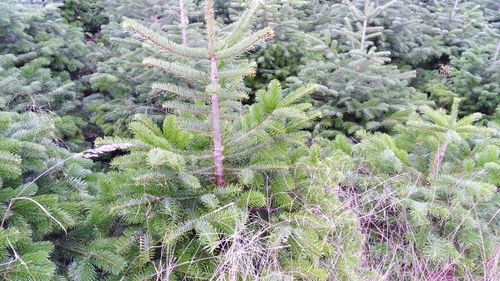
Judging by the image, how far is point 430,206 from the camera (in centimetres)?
244

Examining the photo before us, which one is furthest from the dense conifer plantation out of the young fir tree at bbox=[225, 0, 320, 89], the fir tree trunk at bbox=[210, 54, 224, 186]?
the young fir tree at bbox=[225, 0, 320, 89]

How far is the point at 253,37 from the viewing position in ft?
5.93

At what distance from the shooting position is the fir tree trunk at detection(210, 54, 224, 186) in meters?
1.86

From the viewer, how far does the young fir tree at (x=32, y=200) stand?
1.62 m

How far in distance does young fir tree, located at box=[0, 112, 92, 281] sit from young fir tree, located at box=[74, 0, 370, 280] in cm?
18

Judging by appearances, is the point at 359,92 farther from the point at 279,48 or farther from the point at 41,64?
the point at 41,64

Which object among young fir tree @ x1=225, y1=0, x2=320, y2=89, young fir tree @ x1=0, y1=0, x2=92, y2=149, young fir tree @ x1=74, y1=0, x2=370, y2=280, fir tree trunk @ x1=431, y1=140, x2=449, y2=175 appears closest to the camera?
young fir tree @ x1=74, y1=0, x2=370, y2=280

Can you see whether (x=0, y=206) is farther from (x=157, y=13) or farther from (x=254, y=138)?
(x=157, y=13)

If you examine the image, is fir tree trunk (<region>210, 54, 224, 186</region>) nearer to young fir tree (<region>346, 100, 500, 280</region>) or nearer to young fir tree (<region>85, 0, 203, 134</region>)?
young fir tree (<region>346, 100, 500, 280</region>)

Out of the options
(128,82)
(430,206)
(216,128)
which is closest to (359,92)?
(430,206)

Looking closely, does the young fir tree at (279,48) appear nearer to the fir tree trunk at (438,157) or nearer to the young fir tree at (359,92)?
the young fir tree at (359,92)

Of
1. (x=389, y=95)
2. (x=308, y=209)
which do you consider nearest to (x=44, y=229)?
(x=308, y=209)

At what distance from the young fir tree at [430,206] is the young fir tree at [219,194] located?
1.34 feet

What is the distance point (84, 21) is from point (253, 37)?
20.0ft
